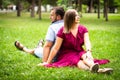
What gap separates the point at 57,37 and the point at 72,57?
1.91 feet

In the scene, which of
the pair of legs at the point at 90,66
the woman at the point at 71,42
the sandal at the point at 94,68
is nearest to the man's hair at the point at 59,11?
the woman at the point at 71,42

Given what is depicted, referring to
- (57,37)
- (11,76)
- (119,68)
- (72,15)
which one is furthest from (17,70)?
(119,68)

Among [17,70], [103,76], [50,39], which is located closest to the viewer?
[103,76]

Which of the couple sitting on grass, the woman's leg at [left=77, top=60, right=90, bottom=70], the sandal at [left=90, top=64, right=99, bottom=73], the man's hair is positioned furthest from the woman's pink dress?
the sandal at [left=90, top=64, right=99, bottom=73]

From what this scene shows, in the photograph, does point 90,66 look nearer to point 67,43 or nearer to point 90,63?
point 90,63

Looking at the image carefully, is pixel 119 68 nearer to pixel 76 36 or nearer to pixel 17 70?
pixel 76 36

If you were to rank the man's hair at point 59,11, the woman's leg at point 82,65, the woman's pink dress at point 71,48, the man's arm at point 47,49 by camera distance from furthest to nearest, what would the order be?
the man's arm at point 47,49 → the man's hair at point 59,11 → the woman's pink dress at point 71,48 → the woman's leg at point 82,65

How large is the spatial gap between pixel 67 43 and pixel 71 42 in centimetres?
12

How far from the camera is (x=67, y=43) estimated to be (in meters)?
8.05

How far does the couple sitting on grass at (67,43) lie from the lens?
7.74m

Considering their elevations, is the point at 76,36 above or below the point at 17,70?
above

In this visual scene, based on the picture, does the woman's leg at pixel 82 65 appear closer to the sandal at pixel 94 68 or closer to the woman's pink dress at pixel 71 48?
the woman's pink dress at pixel 71 48

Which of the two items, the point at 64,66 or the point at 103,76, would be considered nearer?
the point at 103,76

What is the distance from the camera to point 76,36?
26.2 ft
